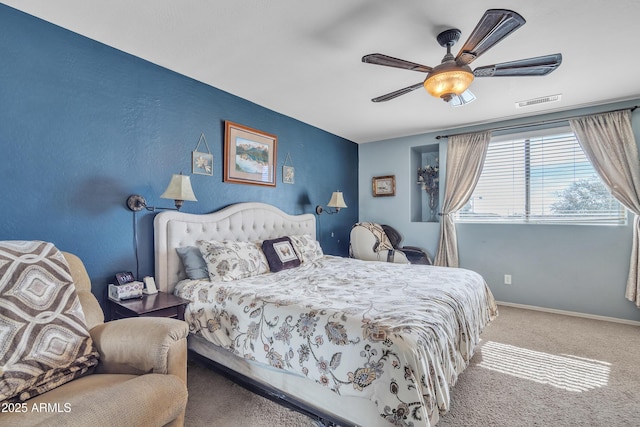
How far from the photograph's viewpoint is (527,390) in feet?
6.67

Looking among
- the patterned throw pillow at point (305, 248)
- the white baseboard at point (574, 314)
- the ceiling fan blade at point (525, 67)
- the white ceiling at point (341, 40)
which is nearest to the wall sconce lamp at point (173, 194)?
the white ceiling at point (341, 40)

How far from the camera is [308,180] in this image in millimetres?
4207

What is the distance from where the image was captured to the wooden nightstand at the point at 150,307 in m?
1.90

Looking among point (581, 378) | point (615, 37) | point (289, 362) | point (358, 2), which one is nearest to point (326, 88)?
point (358, 2)

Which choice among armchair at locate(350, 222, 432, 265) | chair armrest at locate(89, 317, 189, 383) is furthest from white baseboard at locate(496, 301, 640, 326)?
chair armrest at locate(89, 317, 189, 383)

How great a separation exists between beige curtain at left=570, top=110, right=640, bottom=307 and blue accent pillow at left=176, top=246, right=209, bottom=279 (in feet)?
14.3

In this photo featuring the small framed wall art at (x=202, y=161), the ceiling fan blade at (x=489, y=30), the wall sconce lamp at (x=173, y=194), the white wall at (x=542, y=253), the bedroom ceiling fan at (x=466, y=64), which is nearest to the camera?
the ceiling fan blade at (x=489, y=30)

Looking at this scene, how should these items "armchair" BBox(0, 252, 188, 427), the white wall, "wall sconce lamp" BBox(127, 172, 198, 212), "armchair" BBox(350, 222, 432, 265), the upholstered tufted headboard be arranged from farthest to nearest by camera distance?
"armchair" BBox(350, 222, 432, 265) → the white wall → the upholstered tufted headboard → "wall sconce lamp" BBox(127, 172, 198, 212) → "armchair" BBox(0, 252, 188, 427)

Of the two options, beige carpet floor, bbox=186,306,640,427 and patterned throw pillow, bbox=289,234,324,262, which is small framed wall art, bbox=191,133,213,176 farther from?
beige carpet floor, bbox=186,306,640,427

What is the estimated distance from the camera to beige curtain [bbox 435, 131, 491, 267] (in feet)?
13.5

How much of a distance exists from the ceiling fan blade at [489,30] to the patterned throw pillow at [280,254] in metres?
2.16

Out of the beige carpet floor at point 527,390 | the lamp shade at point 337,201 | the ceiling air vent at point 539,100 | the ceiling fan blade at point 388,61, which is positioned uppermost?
the ceiling air vent at point 539,100

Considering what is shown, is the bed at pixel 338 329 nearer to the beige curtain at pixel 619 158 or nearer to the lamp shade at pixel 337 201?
the lamp shade at pixel 337 201

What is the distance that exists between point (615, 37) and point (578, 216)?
2.20 metres
